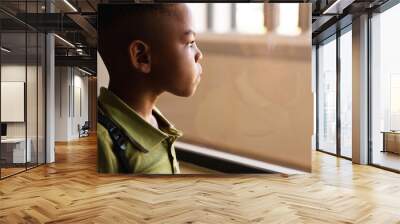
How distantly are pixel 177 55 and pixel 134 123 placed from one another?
1.27m

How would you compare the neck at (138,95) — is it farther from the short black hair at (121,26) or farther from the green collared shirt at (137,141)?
the short black hair at (121,26)

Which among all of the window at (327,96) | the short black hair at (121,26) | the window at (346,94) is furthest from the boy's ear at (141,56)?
the window at (327,96)

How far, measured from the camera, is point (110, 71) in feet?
21.5

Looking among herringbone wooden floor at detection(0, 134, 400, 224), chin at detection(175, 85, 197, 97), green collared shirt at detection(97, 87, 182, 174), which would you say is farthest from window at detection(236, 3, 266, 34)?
herringbone wooden floor at detection(0, 134, 400, 224)

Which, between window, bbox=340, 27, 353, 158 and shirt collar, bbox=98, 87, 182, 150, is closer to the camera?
shirt collar, bbox=98, 87, 182, 150

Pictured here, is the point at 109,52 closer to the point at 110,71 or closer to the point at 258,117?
the point at 110,71

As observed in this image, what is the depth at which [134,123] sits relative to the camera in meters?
6.35

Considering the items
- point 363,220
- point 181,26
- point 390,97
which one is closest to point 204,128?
point 181,26

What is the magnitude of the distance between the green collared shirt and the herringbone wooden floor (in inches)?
8.0

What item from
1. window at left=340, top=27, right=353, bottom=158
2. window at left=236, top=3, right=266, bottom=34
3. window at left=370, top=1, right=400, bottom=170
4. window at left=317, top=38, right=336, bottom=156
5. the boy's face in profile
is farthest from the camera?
window at left=317, top=38, right=336, bottom=156

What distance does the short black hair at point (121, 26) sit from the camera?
6391mm

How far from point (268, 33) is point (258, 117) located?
1.40 meters

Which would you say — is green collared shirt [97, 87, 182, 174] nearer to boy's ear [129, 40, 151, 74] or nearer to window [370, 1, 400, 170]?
boy's ear [129, 40, 151, 74]

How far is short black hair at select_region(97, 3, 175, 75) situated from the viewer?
21.0ft
